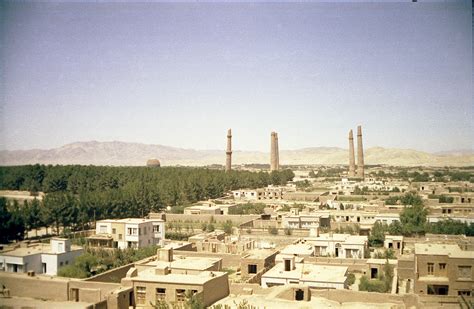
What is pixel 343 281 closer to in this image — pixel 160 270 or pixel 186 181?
pixel 160 270

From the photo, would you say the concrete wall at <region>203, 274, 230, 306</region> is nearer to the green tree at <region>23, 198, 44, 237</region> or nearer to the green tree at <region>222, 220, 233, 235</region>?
the green tree at <region>222, 220, 233, 235</region>

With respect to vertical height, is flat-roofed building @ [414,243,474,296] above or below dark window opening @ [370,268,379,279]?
above

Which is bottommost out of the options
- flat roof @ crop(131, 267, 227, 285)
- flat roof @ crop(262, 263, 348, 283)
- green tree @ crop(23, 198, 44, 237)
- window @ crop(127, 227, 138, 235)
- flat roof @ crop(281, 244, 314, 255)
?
flat roof @ crop(262, 263, 348, 283)

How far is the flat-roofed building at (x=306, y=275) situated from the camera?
2195 centimetres

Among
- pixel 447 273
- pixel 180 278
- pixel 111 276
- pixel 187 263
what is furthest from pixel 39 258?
pixel 447 273

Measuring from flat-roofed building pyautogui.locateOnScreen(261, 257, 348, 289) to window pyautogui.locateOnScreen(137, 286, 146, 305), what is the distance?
5096 mm

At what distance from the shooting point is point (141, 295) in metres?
20.5

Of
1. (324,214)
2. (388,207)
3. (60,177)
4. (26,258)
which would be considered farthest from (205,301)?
(60,177)

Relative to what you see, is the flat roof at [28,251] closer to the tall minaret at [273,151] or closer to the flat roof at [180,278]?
the flat roof at [180,278]

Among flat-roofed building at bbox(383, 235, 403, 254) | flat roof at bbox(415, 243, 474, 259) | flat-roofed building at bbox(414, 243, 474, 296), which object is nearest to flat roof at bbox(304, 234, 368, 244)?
flat-roofed building at bbox(383, 235, 403, 254)

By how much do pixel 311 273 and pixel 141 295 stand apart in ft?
23.2

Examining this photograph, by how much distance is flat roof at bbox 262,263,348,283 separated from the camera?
880 inches

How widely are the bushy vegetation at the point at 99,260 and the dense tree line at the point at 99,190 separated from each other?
8.67 meters

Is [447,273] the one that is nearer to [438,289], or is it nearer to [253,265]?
[438,289]
